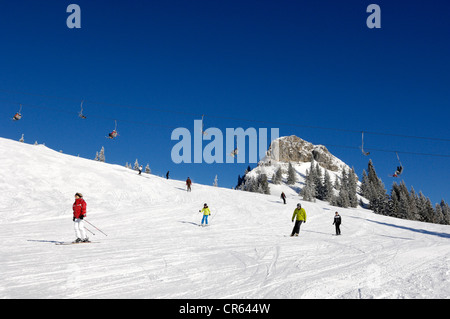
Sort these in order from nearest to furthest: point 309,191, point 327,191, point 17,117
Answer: point 17,117 < point 309,191 < point 327,191

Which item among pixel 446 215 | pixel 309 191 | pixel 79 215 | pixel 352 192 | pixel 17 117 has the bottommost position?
pixel 446 215

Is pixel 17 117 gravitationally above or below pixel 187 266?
above

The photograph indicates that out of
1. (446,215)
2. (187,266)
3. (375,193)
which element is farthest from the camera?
(446,215)

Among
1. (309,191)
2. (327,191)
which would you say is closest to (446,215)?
(327,191)

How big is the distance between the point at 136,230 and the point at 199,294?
1050 cm

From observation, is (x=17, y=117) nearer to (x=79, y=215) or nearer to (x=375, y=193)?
(x=79, y=215)

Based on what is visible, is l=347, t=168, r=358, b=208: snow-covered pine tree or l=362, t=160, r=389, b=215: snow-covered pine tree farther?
l=347, t=168, r=358, b=208: snow-covered pine tree

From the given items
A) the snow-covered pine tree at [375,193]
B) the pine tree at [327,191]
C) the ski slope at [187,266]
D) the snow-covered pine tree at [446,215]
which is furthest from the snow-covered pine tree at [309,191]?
the ski slope at [187,266]

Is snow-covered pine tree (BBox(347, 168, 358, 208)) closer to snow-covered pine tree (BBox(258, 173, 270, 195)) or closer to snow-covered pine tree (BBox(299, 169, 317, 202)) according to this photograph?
snow-covered pine tree (BBox(299, 169, 317, 202))

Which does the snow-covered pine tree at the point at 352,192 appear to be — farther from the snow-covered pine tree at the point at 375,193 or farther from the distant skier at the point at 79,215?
the distant skier at the point at 79,215

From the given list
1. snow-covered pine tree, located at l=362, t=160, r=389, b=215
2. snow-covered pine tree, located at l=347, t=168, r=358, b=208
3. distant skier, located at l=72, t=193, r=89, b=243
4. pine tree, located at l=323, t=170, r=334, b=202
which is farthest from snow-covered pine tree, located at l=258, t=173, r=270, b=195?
distant skier, located at l=72, t=193, r=89, b=243
